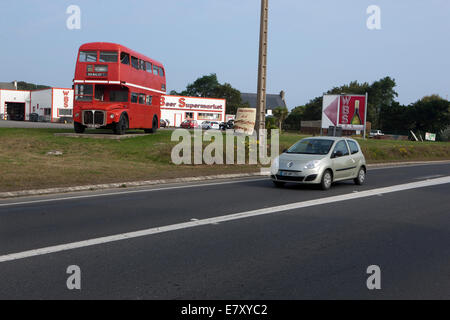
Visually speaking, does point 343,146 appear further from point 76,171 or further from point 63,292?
point 63,292

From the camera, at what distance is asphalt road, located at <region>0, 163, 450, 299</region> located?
16.8ft

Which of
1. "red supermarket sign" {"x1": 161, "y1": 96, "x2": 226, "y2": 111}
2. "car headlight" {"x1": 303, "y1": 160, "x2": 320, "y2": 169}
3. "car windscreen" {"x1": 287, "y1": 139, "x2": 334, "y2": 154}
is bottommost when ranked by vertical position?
"car headlight" {"x1": 303, "y1": 160, "x2": 320, "y2": 169}

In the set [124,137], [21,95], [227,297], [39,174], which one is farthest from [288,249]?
[21,95]

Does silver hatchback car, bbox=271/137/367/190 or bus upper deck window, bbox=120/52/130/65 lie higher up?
bus upper deck window, bbox=120/52/130/65

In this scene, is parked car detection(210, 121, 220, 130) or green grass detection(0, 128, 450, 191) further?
parked car detection(210, 121, 220, 130)

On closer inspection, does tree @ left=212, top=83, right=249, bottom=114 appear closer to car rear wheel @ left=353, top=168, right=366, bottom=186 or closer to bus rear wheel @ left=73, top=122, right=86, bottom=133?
bus rear wheel @ left=73, top=122, right=86, bottom=133

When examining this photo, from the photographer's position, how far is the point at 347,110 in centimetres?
4056

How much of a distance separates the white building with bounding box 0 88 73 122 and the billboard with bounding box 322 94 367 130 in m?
40.9

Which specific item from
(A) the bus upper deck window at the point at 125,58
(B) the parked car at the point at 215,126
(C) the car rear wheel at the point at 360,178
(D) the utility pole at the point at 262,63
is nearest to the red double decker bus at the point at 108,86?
(A) the bus upper deck window at the point at 125,58

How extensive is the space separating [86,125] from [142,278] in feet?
73.9

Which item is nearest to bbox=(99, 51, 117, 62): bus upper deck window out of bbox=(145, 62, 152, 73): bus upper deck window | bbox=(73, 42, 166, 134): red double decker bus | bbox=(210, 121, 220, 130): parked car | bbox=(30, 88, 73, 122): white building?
bbox=(73, 42, 166, 134): red double decker bus

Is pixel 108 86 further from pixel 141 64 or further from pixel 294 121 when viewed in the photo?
A: pixel 294 121

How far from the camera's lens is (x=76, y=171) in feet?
53.6
